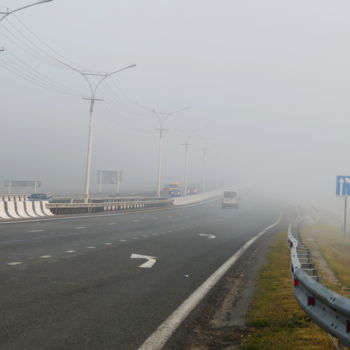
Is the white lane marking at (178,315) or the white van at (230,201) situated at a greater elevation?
the white van at (230,201)

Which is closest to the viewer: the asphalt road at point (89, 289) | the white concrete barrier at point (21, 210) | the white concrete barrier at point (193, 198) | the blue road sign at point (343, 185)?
the asphalt road at point (89, 289)

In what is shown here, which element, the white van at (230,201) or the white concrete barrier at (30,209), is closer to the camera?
the white concrete barrier at (30,209)

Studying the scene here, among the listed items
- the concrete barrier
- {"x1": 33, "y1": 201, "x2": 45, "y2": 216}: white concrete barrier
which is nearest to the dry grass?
{"x1": 33, "y1": 201, "x2": 45, "y2": 216}: white concrete barrier

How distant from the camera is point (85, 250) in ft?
49.3

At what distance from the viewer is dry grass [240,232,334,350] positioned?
581 centimetres

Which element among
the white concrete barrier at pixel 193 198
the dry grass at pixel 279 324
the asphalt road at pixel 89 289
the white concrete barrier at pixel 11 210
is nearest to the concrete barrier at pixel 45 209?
the white concrete barrier at pixel 11 210

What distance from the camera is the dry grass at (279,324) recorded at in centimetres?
581

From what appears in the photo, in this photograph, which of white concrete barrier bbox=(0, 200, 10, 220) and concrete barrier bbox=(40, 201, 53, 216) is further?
concrete barrier bbox=(40, 201, 53, 216)

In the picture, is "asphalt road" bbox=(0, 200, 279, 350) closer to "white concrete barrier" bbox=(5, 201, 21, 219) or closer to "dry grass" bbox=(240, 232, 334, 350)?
"dry grass" bbox=(240, 232, 334, 350)

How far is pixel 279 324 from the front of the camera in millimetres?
6895

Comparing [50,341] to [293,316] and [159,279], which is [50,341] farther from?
[159,279]

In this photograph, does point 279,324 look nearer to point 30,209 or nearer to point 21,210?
point 21,210

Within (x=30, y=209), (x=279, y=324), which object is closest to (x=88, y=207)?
(x=30, y=209)

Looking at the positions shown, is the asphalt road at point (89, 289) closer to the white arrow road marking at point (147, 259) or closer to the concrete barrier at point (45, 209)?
the white arrow road marking at point (147, 259)
